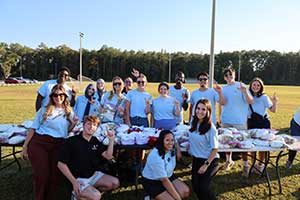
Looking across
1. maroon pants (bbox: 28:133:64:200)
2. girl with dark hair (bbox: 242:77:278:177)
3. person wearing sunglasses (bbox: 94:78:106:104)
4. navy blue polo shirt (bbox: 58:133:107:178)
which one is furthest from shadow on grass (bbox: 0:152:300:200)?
person wearing sunglasses (bbox: 94:78:106:104)

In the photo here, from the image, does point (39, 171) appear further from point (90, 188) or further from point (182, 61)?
point (182, 61)

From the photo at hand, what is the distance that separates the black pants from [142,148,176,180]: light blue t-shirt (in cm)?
44

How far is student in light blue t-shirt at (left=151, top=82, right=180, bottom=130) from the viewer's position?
5.88 meters

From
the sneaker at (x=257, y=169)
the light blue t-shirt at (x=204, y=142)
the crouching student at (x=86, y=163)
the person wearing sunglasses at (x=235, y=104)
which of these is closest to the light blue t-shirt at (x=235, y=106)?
the person wearing sunglasses at (x=235, y=104)

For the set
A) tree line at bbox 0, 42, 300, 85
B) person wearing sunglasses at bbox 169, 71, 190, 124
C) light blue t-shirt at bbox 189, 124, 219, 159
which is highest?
tree line at bbox 0, 42, 300, 85

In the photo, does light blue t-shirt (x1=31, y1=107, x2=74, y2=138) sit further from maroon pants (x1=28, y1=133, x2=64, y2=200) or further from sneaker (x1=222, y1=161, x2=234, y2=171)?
sneaker (x1=222, y1=161, x2=234, y2=171)

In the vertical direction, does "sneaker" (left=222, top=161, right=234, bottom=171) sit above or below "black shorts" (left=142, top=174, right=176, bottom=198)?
below

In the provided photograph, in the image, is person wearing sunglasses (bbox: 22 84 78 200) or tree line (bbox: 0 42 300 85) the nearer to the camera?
person wearing sunglasses (bbox: 22 84 78 200)

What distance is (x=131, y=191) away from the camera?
17.8 ft

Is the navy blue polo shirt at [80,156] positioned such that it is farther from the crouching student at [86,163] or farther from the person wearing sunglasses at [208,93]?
the person wearing sunglasses at [208,93]

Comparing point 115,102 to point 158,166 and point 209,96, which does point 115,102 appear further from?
point 158,166

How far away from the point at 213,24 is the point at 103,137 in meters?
8.04

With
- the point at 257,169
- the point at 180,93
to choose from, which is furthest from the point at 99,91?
the point at 257,169

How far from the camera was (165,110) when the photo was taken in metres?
5.88
